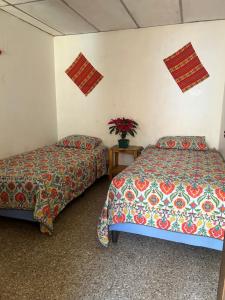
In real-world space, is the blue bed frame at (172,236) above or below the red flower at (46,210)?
below

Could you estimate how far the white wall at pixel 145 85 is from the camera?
3111 mm

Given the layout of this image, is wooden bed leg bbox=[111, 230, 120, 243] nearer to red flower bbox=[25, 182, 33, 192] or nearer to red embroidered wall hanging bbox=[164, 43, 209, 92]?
red flower bbox=[25, 182, 33, 192]

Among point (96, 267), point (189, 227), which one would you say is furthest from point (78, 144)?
point (189, 227)

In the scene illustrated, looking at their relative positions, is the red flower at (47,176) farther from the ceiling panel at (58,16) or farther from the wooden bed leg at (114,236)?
the ceiling panel at (58,16)

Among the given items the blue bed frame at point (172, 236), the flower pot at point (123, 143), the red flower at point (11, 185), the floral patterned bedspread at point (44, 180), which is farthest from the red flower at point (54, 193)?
the flower pot at point (123, 143)

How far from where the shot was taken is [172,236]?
1.74 meters

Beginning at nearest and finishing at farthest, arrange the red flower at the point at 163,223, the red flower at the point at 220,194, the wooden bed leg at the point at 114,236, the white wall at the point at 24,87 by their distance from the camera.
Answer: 1. the red flower at the point at 220,194
2. the red flower at the point at 163,223
3. the wooden bed leg at the point at 114,236
4. the white wall at the point at 24,87

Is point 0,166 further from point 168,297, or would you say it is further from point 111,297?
point 168,297

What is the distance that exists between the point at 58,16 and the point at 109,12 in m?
0.65

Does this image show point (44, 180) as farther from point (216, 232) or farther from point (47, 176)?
point (216, 232)

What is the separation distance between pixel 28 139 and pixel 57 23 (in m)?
1.64

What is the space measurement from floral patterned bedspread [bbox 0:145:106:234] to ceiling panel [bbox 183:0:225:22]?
213 cm

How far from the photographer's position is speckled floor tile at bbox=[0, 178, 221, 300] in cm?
144

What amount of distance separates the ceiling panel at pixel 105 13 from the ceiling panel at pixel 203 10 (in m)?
0.69
